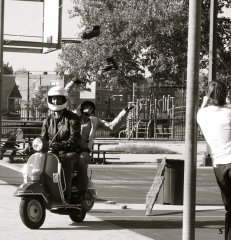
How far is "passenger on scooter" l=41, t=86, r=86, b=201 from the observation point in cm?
1052

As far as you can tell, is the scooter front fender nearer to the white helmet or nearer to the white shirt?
the white helmet

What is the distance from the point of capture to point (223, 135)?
7797 millimetres

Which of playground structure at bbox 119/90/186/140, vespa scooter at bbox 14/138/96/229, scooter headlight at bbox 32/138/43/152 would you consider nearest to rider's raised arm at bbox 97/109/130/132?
vespa scooter at bbox 14/138/96/229

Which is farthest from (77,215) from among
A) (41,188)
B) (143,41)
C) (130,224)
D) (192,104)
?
(143,41)

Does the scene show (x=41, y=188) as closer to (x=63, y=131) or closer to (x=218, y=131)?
(x=63, y=131)

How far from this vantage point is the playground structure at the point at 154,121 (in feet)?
162

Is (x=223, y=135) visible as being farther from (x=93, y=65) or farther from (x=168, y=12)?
(x=93, y=65)

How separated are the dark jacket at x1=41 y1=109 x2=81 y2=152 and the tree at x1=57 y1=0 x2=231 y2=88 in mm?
38742

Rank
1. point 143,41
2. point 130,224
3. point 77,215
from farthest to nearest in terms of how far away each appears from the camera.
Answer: point 143,41
point 130,224
point 77,215

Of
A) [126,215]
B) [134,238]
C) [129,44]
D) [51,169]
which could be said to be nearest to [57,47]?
[126,215]

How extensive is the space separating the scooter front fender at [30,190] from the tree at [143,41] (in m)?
39.3

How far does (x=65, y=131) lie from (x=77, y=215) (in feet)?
4.01

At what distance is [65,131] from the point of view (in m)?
10.6

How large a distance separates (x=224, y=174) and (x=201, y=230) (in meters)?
2.99
